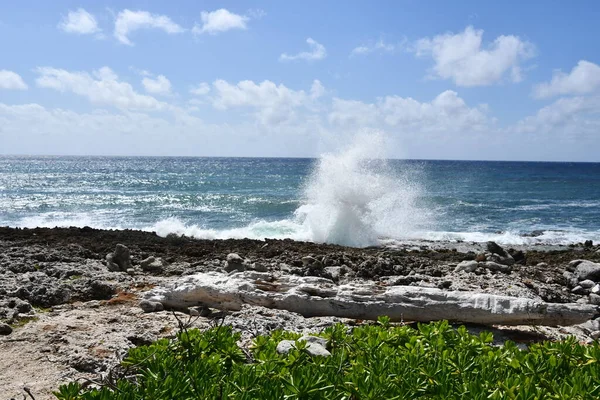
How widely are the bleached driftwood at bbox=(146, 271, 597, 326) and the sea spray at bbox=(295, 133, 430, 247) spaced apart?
11.3 meters

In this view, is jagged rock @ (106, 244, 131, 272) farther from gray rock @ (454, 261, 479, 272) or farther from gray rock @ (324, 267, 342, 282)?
gray rock @ (454, 261, 479, 272)

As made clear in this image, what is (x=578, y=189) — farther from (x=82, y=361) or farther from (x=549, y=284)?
(x=82, y=361)

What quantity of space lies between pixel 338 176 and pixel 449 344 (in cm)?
1745

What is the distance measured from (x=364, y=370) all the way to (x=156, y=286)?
235 inches

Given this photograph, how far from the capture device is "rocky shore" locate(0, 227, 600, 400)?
16.6ft

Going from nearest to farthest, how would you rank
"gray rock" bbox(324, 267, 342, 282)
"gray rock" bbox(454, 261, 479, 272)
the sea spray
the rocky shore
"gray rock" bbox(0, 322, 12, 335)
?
1. the rocky shore
2. "gray rock" bbox(0, 322, 12, 335)
3. "gray rock" bbox(324, 267, 342, 282)
4. "gray rock" bbox(454, 261, 479, 272)
5. the sea spray

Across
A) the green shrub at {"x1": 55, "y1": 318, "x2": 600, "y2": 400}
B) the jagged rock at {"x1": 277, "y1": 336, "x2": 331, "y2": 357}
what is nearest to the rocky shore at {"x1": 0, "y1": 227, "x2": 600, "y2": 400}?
the green shrub at {"x1": 55, "y1": 318, "x2": 600, "y2": 400}

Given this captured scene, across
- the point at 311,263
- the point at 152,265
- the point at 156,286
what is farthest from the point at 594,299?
the point at 152,265

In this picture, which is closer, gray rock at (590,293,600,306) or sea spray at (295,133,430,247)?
gray rock at (590,293,600,306)

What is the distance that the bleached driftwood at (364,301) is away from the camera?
6191 millimetres

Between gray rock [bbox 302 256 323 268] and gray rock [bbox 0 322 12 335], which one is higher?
gray rock [bbox 0 322 12 335]

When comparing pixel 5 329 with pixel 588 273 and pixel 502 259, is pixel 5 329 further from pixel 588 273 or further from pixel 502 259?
pixel 502 259

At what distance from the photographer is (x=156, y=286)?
26.2 ft

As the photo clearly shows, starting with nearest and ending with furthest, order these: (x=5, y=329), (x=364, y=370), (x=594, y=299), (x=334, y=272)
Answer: (x=364, y=370) < (x=5, y=329) < (x=594, y=299) < (x=334, y=272)
